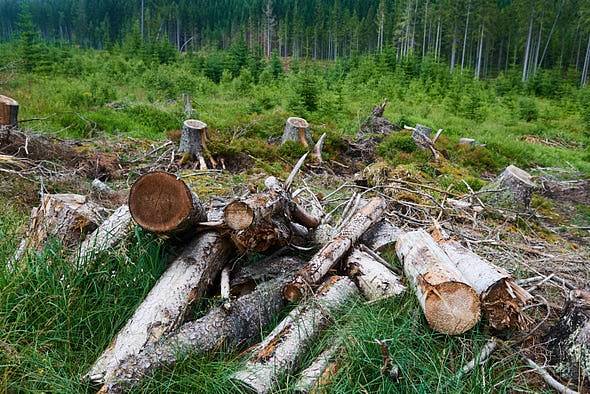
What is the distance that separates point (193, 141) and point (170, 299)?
221 inches

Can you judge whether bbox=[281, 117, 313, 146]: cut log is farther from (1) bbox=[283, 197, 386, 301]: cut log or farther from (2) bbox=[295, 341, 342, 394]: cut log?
(2) bbox=[295, 341, 342, 394]: cut log

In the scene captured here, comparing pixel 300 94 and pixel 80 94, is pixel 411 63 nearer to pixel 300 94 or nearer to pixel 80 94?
pixel 300 94

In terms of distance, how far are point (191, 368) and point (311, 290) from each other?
0.85 meters

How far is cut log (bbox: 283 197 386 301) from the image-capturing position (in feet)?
9.74

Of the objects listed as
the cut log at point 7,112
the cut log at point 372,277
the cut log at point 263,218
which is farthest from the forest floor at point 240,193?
the cut log at point 7,112

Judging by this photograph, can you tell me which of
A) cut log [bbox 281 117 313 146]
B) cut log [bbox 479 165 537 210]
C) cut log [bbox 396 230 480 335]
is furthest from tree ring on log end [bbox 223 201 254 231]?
cut log [bbox 281 117 313 146]

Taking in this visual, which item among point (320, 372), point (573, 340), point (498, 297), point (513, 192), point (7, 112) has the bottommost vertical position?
point (513, 192)

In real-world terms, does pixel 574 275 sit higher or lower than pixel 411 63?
lower

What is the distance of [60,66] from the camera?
68.3 ft

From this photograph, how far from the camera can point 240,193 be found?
541cm

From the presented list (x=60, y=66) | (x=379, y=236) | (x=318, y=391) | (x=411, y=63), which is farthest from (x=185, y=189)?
(x=411, y=63)

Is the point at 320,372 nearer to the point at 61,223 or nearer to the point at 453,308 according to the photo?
the point at 453,308

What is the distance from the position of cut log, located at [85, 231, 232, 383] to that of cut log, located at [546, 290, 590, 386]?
2037 millimetres

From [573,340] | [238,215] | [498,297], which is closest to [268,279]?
[238,215]
